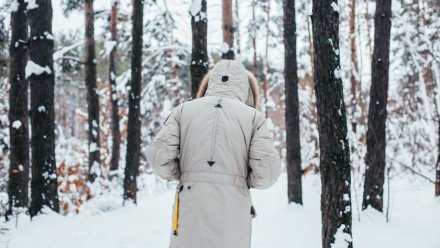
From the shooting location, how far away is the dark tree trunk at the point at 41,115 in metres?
7.53

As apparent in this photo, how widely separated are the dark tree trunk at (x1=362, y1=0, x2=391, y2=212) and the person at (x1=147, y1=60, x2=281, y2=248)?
18.0ft

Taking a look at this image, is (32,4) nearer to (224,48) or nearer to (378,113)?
(224,48)

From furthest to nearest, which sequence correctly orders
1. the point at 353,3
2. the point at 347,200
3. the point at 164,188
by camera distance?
the point at 164,188 < the point at 353,3 < the point at 347,200

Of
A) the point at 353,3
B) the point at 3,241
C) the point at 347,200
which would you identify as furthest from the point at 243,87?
the point at 353,3

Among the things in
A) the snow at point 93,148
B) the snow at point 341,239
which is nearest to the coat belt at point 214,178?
the snow at point 341,239

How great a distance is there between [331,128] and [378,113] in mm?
4035

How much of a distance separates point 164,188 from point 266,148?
1514 centimetres

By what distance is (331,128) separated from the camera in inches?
174

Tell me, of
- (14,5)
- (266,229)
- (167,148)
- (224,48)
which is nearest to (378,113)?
(266,229)

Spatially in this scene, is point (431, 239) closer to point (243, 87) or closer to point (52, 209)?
point (243, 87)

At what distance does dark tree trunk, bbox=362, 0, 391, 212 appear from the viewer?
25.8ft

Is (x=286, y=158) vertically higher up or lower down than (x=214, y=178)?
lower down

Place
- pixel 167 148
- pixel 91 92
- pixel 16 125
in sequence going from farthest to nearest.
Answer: pixel 91 92, pixel 16 125, pixel 167 148

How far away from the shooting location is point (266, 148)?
2.97 meters
